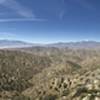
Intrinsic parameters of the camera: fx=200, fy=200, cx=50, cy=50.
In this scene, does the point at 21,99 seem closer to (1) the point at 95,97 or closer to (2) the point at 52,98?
(2) the point at 52,98

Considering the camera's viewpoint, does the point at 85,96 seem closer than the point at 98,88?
Yes

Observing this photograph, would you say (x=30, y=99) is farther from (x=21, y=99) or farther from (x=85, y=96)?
(x=85, y=96)

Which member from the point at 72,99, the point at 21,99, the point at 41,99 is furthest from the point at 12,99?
the point at 72,99

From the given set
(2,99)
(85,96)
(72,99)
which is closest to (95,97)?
(85,96)

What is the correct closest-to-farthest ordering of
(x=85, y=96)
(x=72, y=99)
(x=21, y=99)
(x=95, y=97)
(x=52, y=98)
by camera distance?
(x=95, y=97)
(x=85, y=96)
(x=72, y=99)
(x=52, y=98)
(x=21, y=99)

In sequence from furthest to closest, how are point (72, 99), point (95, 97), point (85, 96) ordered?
1. point (72, 99)
2. point (85, 96)
3. point (95, 97)

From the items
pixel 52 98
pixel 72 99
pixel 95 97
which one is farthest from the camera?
pixel 52 98

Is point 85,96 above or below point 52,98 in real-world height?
above

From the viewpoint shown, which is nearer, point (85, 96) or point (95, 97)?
point (95, 97)

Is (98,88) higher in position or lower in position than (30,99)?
higher
